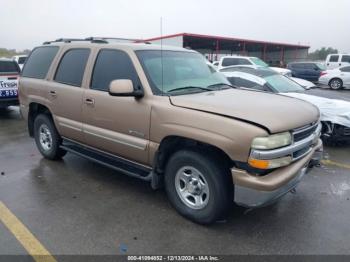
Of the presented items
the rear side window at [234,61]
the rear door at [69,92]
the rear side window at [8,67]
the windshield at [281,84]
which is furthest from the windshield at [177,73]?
the rear side window at [234,61]

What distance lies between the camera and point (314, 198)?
4.27 meters

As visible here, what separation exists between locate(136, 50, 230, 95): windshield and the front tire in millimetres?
843

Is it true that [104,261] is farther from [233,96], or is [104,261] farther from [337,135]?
[337,135]

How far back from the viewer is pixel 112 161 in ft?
14.4

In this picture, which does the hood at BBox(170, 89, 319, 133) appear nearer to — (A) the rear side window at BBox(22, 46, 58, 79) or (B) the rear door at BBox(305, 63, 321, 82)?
(A) the rear side window at BBox(22, 46, 58, 79)

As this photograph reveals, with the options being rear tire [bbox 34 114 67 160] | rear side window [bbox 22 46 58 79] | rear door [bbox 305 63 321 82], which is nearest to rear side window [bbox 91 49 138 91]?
rear side window [bbox 22 46 58 79]

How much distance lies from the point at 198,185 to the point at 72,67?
2718 millimetres

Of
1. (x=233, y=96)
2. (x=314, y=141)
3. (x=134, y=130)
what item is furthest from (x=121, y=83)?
(x=314, y=141)

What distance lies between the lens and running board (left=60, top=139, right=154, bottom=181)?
3.97 m

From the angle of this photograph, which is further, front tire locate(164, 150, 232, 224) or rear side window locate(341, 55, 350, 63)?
rear side window locate(341, 55, 350, 63)

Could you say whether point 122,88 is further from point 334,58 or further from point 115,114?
point 334,58

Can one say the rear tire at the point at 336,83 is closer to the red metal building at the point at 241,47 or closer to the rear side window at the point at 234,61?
the rear side window at the point at 234,61

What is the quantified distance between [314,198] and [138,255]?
2.45m

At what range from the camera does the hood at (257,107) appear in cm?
312
